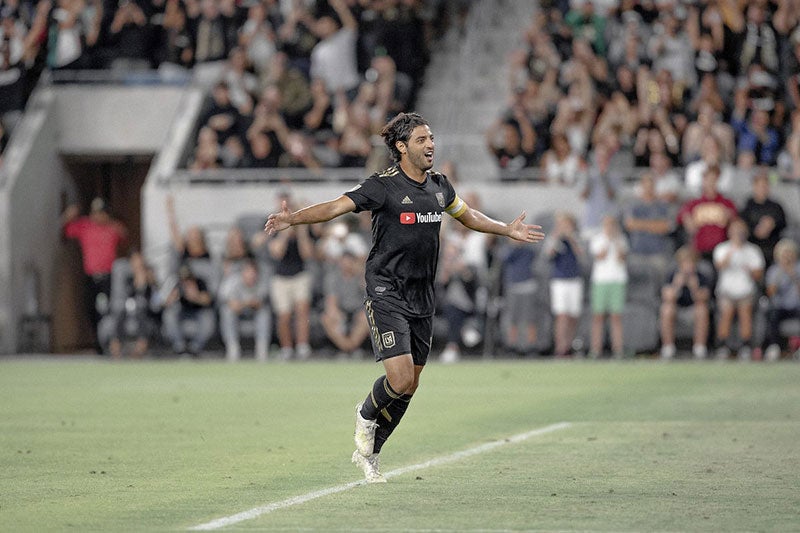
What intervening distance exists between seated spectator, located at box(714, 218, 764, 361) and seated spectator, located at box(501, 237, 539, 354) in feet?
8.74

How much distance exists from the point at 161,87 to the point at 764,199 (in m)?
10.6

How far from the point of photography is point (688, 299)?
23406 millimetres

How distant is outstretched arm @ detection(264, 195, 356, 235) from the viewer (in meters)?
9.39

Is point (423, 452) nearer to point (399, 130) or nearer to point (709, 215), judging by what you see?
point (399, 130)

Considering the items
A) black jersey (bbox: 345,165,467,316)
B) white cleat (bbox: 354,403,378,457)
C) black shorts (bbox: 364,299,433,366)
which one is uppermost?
black jersey (bbox: 345,165,467,316)

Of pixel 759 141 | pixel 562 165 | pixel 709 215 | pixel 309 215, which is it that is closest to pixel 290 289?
pixel 562 165

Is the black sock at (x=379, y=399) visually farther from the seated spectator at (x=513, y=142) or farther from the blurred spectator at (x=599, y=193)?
the seated spectator at (x=513, y=142)

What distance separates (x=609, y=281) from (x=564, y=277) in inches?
25.4

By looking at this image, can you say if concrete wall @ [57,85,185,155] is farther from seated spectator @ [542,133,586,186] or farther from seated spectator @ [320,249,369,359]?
seated spectator @ [542,133,586,186]

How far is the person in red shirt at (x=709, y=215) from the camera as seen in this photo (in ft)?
76.7

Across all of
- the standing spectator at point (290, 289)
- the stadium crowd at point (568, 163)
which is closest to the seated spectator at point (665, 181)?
the stadium crowd at point (568, 163)

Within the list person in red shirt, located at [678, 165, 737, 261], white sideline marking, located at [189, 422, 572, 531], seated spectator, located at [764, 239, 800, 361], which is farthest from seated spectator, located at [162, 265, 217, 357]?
white sideline marking, located at [189, 422, 572, 531]

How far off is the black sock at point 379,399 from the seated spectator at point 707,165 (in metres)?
14.5

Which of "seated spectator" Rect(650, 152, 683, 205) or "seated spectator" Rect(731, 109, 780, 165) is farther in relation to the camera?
"seated spectator" Rect(731, 109, 780, 165)
